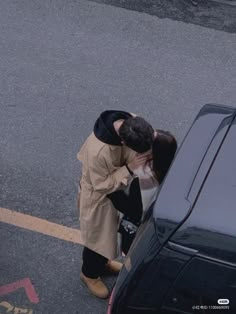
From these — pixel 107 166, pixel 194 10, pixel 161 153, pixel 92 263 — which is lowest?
pixel 92 263

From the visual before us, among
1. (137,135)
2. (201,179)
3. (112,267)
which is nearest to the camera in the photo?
(201,179)

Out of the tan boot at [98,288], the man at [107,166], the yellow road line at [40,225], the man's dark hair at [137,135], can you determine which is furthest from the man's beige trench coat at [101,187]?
the yellow road line at [40,225]

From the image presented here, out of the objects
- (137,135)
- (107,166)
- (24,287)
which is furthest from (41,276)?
(137,135)

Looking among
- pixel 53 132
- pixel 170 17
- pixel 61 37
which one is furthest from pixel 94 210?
pixel 170 17

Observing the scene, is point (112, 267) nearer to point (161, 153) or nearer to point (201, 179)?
point (161, 153)

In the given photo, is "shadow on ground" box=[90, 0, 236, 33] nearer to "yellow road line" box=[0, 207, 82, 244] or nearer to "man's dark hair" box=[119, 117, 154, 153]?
"yellow road line" box=[0, 207, 82, 244]

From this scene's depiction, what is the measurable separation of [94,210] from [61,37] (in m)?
3.82

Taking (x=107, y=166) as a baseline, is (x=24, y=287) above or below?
below

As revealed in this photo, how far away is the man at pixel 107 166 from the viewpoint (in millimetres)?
3627

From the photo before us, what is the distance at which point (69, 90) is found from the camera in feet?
22.0

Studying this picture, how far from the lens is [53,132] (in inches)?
241

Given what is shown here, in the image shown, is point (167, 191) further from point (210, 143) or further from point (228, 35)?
point (228, 35)

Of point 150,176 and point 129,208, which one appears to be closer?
point 150,176

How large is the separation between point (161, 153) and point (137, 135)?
0.21 meters
